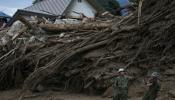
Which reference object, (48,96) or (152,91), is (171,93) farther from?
(48,96)

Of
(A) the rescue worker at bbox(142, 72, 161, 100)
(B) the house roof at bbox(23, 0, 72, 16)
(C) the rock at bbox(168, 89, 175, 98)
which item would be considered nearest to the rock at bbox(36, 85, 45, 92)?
(C) the rock at bbox(168, 89, 175, 98)

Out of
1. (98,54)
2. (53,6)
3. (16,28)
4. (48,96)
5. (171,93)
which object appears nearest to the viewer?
(171,93)

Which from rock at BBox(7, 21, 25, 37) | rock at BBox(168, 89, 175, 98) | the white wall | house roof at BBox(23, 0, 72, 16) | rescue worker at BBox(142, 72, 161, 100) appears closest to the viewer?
rescue worker at BBox(142, 72, 161, 100)

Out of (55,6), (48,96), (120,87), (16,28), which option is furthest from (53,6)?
(120,87)

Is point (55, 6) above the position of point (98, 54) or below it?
above

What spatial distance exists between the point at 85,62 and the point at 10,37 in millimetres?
3937

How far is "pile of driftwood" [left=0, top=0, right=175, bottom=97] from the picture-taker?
15.2m

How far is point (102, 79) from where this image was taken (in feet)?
49.9

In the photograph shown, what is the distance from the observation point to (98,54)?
53.0ft

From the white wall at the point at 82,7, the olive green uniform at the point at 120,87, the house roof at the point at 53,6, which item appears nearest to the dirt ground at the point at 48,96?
the olive green uniform at the point at 120,87

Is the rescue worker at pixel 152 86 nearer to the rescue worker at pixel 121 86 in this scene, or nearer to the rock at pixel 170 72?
the rescue worker at pixel 121 86

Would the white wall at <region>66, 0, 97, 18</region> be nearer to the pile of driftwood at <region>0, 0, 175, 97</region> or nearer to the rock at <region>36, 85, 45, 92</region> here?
the pile of driftwood at <region>0, 0, 175, 97</region>

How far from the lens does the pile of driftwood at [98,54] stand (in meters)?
15.2

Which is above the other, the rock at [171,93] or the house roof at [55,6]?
the house roof at [55,6]
